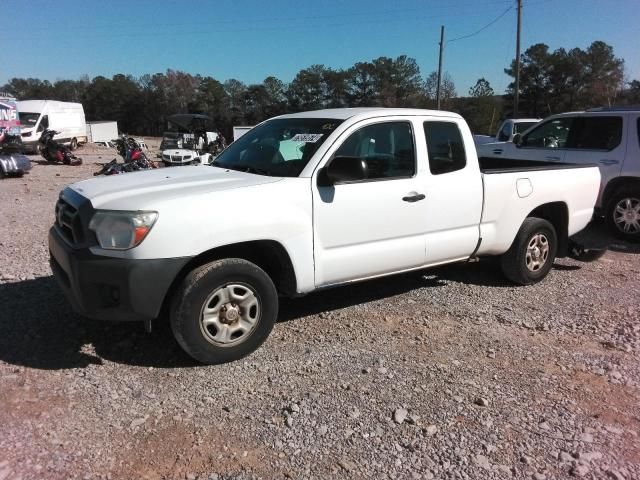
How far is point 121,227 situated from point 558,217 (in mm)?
4773

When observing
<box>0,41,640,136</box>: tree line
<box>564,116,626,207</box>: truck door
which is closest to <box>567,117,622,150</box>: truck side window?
<box>564,116,626,207</box>: truck door

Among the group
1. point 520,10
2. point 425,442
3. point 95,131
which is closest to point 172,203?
point 425,442

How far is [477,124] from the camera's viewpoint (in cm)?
4484

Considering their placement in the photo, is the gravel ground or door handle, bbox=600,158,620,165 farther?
door handle, bbox=600,158,620,165

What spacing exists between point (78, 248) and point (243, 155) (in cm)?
177

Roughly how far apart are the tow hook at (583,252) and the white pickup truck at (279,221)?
1.41 metres

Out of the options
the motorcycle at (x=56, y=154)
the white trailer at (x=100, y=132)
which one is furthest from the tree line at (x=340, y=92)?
the motorcycle at (x=56, y=154)

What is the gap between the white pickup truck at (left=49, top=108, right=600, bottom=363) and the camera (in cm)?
340

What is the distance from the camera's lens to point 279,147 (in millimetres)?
4477

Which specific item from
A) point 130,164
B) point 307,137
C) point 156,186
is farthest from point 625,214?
point 130,164

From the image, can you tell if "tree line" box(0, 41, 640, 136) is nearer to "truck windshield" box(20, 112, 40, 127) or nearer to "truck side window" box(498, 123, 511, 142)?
"truck windshield" box(20, 112, 40, 127)

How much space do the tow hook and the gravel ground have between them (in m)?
1.33

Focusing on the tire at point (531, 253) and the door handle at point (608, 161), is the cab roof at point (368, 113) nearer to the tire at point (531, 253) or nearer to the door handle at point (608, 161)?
the tire at point (531, 253)

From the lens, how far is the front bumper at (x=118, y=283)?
3.33m
